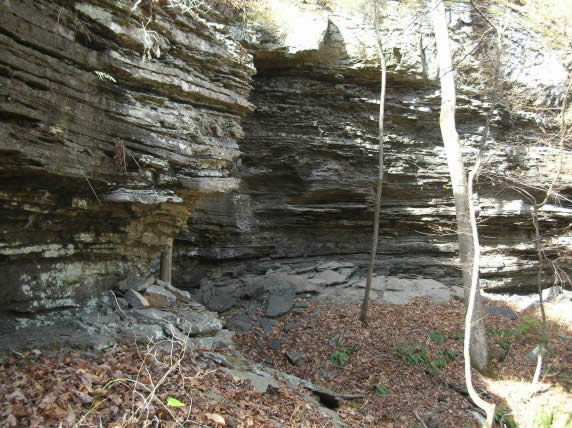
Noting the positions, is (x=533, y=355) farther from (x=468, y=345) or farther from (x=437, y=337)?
(x=468, y=345)

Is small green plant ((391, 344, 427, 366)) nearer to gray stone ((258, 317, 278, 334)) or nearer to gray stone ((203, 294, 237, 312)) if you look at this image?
gray stone ((258, 317, 278, 334))

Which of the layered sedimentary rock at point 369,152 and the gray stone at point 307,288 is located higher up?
the layered sedimentary rock at point 369,152

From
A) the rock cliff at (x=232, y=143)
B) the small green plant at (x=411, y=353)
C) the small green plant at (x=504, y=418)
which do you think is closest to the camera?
the rock cliff at (x=232, y=143)

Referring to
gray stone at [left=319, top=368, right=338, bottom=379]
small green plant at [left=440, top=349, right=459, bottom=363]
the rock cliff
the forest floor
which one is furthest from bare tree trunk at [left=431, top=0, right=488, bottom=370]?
gray stone at [left=319, top=368, right=338, bottom=379]

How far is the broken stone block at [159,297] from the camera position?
8.57 metres

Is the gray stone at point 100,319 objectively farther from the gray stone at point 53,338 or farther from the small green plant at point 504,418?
the small green plant at point 504,418

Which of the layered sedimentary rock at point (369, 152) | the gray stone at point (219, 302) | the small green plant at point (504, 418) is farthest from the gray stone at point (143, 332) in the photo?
the layered sedimentary rock at point (369, 152)

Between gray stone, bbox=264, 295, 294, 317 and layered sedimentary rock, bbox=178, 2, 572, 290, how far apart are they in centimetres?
345

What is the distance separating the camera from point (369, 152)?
15523mm

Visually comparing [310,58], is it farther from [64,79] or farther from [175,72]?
[64,79]

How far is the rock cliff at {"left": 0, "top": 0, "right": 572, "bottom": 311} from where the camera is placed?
660cm

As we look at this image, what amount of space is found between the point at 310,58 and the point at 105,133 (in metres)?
8.09

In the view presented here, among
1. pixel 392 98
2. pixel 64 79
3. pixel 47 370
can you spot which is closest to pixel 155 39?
pixel 64 79

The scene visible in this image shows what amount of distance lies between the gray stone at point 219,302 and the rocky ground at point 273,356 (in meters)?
0.05
